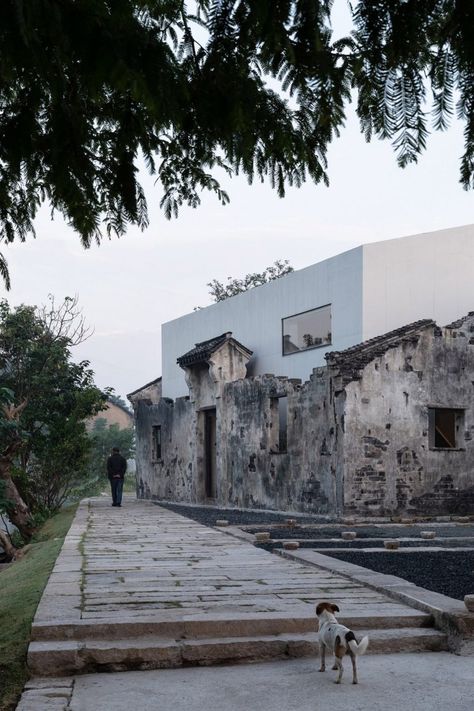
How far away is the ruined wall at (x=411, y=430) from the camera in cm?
1677

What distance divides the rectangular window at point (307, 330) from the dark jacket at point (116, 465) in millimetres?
4989

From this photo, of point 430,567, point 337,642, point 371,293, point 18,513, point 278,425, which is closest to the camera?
point 337,642

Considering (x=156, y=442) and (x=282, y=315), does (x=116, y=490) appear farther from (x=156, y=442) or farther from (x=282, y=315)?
(x=282, y=315)

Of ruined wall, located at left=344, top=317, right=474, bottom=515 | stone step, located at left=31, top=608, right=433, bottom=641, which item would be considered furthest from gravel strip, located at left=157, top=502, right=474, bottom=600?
stone step, located at left=31, top=608, right=433, bottom=641

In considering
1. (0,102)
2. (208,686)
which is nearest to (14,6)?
(0,102)

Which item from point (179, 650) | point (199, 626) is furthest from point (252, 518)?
point (179, 650)

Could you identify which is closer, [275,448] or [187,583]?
[187,583]

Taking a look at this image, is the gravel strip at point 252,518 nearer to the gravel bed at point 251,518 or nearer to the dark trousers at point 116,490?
the gravel bed at point 251,518

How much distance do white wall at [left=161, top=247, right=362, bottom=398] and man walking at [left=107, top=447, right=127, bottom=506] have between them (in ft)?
15.3

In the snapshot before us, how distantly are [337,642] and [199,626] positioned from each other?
1133 mm

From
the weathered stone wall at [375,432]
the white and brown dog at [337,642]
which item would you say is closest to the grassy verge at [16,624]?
the white and brown dog at [337,642]

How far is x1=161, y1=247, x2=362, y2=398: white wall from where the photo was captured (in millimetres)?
19500

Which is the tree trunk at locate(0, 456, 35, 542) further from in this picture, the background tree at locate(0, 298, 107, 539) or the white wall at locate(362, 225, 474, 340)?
the white wall at locate(362, 225, 474, 340)

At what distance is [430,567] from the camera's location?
910 cm
